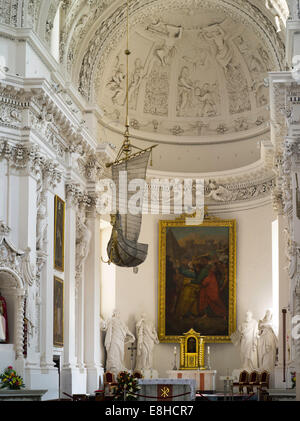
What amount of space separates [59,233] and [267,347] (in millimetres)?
9034

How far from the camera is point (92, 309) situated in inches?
1153

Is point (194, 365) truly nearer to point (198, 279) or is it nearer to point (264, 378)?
point (264, 378)

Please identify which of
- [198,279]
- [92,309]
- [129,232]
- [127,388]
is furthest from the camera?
[198,279]

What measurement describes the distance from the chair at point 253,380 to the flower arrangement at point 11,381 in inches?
402

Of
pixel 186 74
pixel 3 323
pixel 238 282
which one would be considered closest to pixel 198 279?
pixel 238 282

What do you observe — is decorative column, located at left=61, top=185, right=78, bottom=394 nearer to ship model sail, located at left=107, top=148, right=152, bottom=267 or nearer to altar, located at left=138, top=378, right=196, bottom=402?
altar, located at left=138, top=378, right=196, bottom=402

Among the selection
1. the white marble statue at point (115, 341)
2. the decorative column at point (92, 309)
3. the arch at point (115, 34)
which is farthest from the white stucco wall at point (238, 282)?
the arch at point (115, 34)

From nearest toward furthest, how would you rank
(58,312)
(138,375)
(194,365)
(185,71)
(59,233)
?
(58,312)
(59,233)
(138,375)
(194,365)
(185,71)

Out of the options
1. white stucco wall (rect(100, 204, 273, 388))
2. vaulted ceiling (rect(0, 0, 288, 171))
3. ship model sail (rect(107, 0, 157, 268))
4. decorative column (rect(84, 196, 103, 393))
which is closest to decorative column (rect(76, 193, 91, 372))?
decorative column (rect(84, 196, 103, 393))

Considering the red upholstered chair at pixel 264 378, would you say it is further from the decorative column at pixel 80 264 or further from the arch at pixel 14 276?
the arch at pixel 14 276

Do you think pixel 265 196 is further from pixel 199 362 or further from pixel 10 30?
pixel 10 30

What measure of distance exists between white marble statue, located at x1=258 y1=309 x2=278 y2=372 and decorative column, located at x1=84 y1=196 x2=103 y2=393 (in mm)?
5649

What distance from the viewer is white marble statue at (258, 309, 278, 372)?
3048cm

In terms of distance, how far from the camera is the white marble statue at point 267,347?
30.5m
